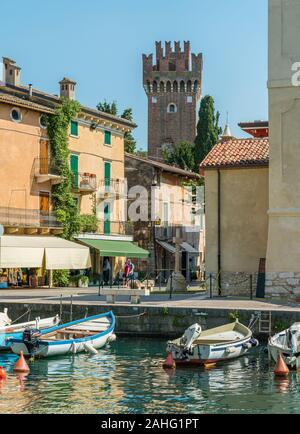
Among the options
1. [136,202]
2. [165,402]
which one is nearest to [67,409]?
[165,402]

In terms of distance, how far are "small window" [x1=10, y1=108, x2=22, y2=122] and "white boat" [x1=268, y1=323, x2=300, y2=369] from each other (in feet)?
89.8

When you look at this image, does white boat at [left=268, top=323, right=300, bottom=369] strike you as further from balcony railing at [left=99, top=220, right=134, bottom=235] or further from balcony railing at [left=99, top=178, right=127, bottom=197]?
balcony railing at [left=99, top=178, right=127, bottom=197]

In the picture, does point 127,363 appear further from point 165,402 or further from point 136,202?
point 136,202

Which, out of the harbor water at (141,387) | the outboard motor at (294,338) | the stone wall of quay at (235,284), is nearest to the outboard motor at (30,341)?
the harbor water at (141,387)

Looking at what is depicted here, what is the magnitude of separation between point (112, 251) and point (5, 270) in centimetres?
771

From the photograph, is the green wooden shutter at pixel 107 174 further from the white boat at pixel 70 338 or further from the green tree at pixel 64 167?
the white boat at pixel 70 338

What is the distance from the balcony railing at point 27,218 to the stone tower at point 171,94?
55.6 metres

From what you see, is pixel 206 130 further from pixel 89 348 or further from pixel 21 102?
pixel 89 348

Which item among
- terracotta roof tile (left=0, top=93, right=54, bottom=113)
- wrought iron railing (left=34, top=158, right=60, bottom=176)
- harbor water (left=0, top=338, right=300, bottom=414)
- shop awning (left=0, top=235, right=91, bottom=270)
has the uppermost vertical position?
terracotta roof tile (left=0, top=93, right=54, bottom=113)

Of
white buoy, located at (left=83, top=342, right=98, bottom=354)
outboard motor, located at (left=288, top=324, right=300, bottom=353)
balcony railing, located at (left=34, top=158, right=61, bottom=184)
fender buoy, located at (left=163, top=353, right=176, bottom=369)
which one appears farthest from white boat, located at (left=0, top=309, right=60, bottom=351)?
balcony railing, located at (left=34, top=158, right=61, bottom=184)

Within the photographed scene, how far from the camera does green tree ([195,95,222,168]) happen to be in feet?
300

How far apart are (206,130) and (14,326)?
2558 inches

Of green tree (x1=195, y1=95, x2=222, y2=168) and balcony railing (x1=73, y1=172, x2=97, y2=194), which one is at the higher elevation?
green tree (x1=195, y1=95, x2=222, y2=168)

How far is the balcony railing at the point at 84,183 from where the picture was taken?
178 ft
